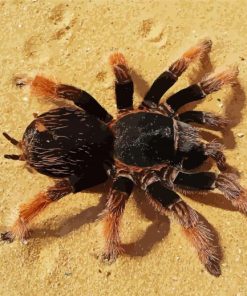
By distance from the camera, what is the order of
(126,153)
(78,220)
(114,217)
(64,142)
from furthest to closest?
(78,220), (126,153), (114,217), (64,142)

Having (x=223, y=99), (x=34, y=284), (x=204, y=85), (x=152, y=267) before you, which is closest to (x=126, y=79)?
(x=204, y=85)

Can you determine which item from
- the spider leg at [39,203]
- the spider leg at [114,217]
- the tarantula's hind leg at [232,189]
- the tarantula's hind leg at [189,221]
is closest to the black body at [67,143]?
the spider leg at [39,203]

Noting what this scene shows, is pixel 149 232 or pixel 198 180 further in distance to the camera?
pixel 149 232

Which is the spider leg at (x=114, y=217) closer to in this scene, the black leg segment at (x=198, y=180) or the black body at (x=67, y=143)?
the black body at (x=67, y=143)

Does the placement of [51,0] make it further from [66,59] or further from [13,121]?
[13,121]

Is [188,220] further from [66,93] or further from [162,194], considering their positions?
[66,93]

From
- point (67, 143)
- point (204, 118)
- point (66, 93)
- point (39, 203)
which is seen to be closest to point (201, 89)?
point (204, 118)

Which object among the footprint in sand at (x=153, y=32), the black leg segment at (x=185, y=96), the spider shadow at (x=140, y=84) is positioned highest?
the footprint in sand at (x=153, y=32)
